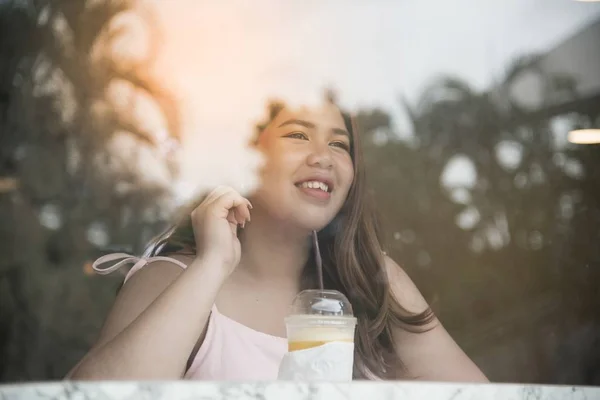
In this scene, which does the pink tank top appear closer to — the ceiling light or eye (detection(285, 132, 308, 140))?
eye (detection(285, 132, 308, 140))

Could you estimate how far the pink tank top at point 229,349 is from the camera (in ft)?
8.94

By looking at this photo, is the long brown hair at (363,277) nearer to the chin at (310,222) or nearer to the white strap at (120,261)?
the chin at (310,222)

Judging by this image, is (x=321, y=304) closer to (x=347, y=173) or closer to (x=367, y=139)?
(x=347, y=173)

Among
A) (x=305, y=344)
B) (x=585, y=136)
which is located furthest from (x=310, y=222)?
(x=585, y=136)

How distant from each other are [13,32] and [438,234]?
165 cm

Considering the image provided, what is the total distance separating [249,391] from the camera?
256 cm

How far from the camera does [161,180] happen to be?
9.30 feet

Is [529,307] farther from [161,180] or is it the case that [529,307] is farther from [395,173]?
[161,180]

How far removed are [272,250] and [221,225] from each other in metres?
0.21

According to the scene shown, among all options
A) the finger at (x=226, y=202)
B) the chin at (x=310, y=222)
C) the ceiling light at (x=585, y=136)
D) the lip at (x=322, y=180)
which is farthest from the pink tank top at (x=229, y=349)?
the ceiling light at (x=585, y=136)

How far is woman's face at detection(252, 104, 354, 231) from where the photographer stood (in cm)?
293

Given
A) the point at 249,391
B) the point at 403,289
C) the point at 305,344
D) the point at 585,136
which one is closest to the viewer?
the point at 249,391

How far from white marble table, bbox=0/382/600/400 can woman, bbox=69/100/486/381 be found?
0.39 ft

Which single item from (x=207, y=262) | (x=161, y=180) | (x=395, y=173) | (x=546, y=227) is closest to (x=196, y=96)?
(x=161, y=180)
